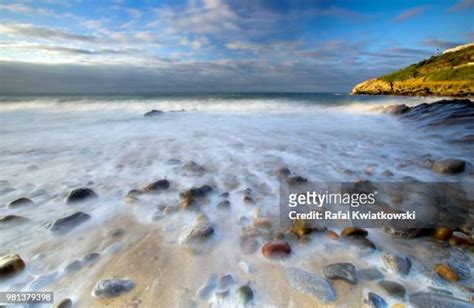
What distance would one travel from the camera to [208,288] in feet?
5.66

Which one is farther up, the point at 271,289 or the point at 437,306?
the point at 437,306

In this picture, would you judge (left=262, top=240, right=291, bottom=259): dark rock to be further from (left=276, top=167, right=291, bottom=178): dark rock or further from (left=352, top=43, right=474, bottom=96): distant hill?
(left=352, top=43, right=474, bottom=96): distant hill

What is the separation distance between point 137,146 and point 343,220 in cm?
508

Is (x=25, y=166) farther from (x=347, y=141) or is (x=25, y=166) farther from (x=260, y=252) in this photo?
(x=347, y=141)

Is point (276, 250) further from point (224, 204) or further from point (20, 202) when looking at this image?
point (20, 202)

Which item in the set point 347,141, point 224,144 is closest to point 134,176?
point 224,144

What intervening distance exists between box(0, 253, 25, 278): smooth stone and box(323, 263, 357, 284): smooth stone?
2324 mm

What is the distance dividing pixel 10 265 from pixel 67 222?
0.66m

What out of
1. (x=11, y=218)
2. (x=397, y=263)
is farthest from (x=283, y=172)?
(x=11, y=218)

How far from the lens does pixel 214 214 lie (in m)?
2.69

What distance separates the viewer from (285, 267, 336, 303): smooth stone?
164 cm

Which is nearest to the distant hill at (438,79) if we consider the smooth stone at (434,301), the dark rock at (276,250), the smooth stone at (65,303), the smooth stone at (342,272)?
the smooth stone at (434,301)

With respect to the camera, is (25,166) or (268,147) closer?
(25,166)

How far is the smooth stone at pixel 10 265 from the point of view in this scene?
1828 millimetres
